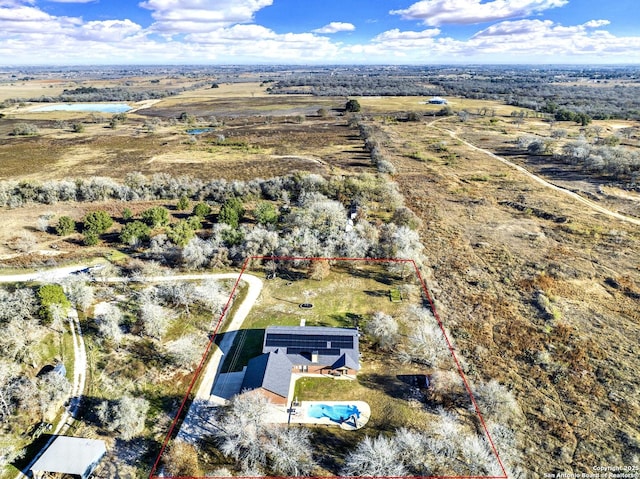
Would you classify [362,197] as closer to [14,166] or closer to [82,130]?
[14,166]

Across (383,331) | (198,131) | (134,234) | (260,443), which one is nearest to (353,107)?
(198,131)

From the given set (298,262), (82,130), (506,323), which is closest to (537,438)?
(506,323)

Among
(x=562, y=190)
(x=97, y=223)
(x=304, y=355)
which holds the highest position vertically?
(x=562, y=190)

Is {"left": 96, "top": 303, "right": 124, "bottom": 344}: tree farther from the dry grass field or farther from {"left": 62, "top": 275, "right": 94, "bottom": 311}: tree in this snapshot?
the dry grass field

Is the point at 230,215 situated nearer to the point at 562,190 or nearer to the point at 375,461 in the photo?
the point at 375,461

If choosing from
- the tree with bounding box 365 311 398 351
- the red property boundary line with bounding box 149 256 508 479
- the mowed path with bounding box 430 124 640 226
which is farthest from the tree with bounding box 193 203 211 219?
the mowed path with bounding box 430 124 640 226

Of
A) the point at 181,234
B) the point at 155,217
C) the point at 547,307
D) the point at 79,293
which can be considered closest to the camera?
the point at 79,293
